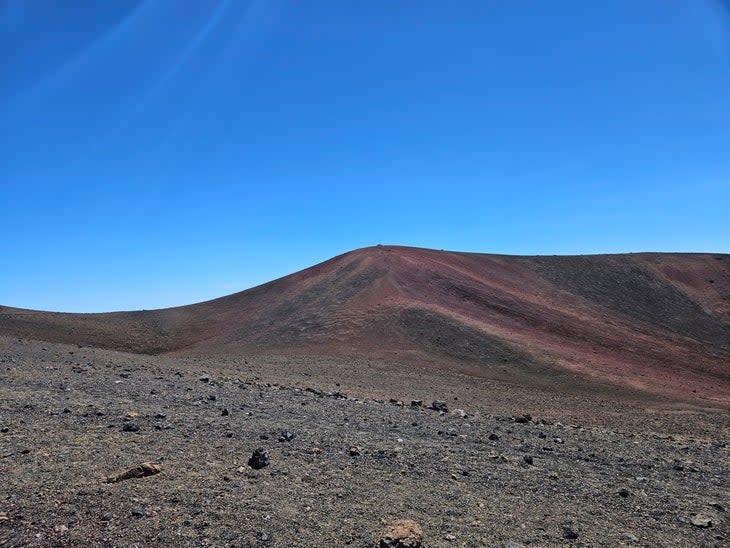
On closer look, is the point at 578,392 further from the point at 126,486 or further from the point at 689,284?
the point at 689,284

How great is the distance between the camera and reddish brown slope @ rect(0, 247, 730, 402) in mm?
23188

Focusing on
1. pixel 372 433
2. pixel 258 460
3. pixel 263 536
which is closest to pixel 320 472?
pixel 258 460

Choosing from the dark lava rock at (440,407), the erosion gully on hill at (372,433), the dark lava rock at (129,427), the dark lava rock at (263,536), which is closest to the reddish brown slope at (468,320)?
the erosion gully on hill at (372,433)

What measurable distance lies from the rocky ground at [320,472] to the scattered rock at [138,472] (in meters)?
0.08

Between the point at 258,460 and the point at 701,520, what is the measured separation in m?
5.23

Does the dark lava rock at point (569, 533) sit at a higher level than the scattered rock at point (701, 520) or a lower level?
higher

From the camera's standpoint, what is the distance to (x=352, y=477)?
6906 mm

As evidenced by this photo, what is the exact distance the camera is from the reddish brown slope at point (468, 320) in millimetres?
23188

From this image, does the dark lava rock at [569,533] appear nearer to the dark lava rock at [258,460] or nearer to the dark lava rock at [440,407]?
the dark lava rock at [258,460]

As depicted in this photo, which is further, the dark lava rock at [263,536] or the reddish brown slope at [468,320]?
the reddish brown slope at [468,320]

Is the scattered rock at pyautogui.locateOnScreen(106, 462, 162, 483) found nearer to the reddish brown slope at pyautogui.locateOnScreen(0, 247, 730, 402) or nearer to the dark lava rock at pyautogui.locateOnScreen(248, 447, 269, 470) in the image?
the dark lava rock at pyautogui.locateOnScreen(248, 447, 269, 470)

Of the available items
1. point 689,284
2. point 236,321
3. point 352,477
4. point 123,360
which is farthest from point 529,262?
point 352,477

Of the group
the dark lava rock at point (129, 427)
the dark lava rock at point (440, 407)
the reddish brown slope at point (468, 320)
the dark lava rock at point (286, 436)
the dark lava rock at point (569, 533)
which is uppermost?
the reddish brown slope at point (468, 320)

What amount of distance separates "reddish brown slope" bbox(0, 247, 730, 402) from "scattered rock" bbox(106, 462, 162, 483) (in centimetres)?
1618
